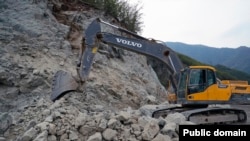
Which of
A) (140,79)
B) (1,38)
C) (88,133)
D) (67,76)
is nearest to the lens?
(88,133)

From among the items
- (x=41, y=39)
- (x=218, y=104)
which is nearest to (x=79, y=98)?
(x=41, y=39)

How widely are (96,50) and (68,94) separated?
4.50ft

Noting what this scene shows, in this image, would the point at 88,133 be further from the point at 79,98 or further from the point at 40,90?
the point at 40,90

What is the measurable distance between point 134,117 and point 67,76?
235 cm

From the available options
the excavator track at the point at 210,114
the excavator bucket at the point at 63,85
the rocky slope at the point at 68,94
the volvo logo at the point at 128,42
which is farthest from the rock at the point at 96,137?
the volvo logo at the point at 128,42

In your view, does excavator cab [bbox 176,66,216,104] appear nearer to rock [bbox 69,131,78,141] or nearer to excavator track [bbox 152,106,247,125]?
excavator track [bbox 152,106,247,125]

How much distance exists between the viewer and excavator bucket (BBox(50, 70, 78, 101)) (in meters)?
8.45

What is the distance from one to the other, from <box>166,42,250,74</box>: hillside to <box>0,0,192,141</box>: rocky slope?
61.8 metres

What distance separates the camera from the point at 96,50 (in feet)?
29.6

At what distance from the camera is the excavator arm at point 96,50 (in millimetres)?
8602

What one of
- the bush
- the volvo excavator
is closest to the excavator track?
the volvo excavator

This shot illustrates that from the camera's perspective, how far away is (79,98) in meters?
9.42

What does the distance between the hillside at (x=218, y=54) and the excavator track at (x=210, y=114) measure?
210 ft

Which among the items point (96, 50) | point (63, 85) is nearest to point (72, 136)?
point (63, 85)
